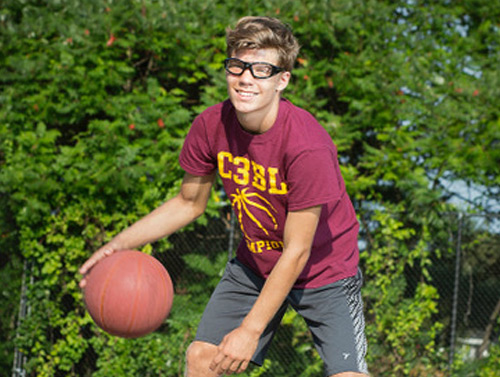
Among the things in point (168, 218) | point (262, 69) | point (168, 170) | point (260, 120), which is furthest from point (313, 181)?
point (168, 170)

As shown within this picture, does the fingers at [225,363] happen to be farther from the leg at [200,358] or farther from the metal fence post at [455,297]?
the metal fence post at [455,297]

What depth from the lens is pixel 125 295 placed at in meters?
3.00

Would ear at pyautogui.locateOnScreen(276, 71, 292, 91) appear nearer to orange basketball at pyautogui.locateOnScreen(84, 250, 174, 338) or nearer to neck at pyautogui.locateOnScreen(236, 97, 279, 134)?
neck at pyautogui.locateOnScreen(236, 97, 279, 134)

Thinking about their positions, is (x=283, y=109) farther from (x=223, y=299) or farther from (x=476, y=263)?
(x=476, y=263)

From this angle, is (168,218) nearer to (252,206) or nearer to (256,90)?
(252,206)

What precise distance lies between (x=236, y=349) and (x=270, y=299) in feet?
0.78

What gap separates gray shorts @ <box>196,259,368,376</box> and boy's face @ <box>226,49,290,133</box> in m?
0.90

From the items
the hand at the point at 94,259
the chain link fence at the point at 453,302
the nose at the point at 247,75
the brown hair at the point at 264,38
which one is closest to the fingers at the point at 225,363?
the hand at the point at 94,259

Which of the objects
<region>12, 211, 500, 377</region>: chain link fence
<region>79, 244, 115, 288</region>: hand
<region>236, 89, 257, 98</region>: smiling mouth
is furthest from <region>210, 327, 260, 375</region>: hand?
<region>12, 211, 500, 377</region>: chain link fence

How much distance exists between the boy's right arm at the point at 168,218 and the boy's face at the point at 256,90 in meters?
0.63

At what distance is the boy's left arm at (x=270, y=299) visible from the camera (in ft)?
8.48

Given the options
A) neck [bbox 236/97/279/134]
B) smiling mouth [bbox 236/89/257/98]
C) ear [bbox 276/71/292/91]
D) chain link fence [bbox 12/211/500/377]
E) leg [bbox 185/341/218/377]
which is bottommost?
chain link fence [bbox 12/211/500/377]

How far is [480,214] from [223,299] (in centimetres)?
366

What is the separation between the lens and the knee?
128 inches
